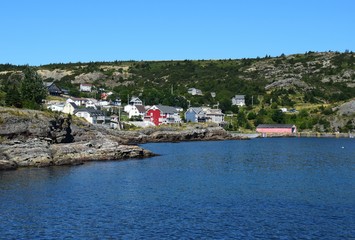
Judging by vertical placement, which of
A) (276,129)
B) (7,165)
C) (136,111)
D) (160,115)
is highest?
(136,111)

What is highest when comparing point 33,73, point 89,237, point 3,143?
point 33,73

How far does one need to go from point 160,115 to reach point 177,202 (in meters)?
119

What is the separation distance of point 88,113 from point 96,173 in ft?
266

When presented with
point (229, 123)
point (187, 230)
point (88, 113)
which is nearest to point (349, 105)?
point (229, 123)

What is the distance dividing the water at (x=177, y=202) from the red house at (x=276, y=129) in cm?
10554

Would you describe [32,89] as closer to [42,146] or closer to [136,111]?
[42,146]

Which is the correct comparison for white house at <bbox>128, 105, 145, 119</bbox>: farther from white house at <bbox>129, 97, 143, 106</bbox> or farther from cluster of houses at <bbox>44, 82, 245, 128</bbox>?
white house at <bbox>129, 97, 143, 106</bbox>

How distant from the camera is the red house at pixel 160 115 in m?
164

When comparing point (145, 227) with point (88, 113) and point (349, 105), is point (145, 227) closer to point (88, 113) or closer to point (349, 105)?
point (88, 113)

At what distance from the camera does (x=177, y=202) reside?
147 ft

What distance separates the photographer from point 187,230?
34.6 meters

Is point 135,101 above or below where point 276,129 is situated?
above

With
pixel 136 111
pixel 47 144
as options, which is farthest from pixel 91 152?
pixel 136 111

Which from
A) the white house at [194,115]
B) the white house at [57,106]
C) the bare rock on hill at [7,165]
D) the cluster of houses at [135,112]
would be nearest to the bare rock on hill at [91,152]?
the bare rock on hill at [7,165]
